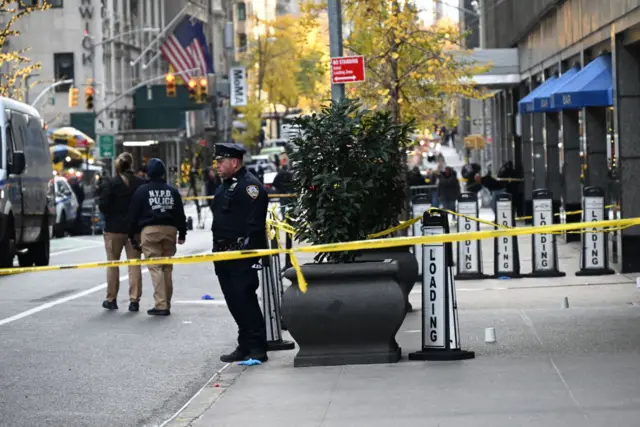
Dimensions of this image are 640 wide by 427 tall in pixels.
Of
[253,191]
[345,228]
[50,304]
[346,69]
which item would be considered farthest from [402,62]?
[345,228]

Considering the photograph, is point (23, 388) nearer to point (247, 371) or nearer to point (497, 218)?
point (247, 371)

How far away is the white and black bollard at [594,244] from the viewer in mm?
19875

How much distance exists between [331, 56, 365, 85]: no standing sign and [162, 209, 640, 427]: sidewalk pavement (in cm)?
884

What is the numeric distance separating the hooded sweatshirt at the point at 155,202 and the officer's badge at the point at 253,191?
4661 mm

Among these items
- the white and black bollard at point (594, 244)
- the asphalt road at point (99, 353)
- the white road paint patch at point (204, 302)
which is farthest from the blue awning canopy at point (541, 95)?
the white road paint patch at point (204, 302)

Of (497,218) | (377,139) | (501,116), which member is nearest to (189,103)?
(501,116)

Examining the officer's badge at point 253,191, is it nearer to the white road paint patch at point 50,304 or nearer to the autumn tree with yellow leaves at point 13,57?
the white road paint patch at point 50,304

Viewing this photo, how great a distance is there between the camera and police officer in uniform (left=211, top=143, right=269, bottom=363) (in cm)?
1184

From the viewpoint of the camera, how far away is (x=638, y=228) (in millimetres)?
19844

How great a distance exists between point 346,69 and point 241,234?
10957 millimetres

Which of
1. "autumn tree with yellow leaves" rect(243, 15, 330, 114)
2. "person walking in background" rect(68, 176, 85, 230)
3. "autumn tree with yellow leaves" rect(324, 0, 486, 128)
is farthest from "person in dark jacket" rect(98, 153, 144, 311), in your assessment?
"autumn tree with yellow leaves" rect(243, 15, 330, 114)

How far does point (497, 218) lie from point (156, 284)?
6457 mm

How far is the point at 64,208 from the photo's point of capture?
4000 centimetres

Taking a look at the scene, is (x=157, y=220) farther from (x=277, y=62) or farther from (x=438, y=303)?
(x=277, y=62)
